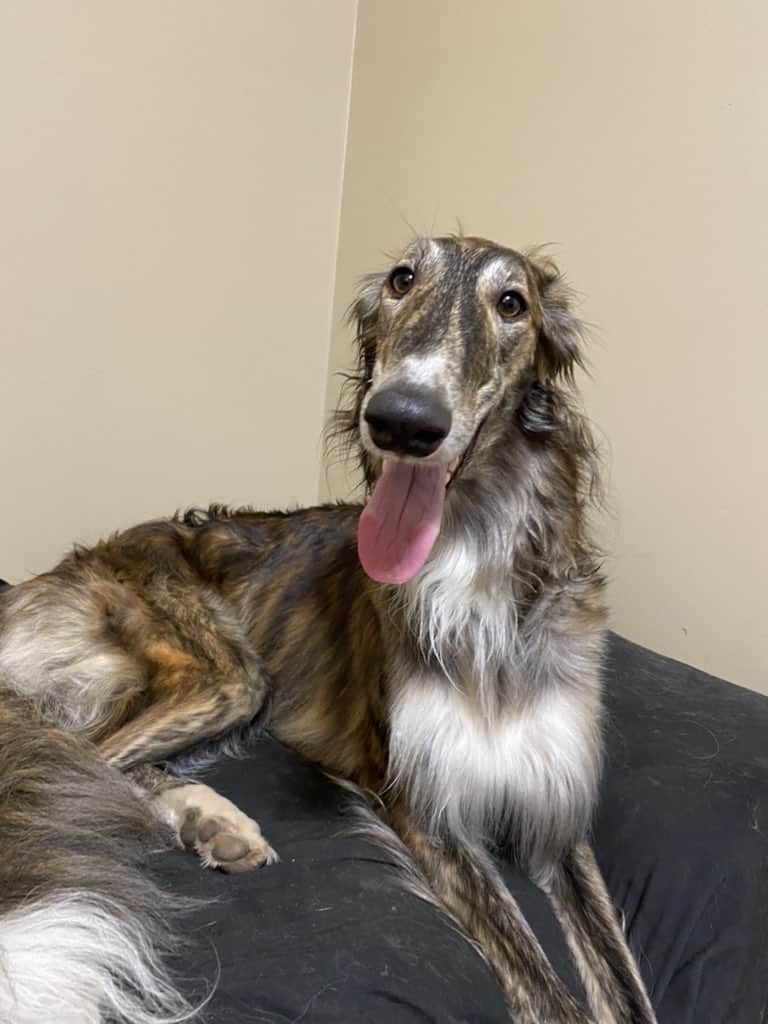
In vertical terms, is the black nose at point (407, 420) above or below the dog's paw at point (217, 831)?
above

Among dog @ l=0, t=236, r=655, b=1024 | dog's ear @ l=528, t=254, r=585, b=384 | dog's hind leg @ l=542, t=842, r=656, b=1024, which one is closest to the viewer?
dog @ l=0, t=236, r=655, b=1024

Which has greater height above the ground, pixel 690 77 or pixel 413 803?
pixel 690 77

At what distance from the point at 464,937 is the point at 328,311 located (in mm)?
2649

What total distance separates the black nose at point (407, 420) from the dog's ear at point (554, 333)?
20.1 inches

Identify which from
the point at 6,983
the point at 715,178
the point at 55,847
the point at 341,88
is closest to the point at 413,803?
the point at 55,847

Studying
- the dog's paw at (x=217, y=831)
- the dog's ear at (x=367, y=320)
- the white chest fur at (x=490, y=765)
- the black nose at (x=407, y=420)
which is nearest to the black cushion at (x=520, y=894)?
the dog's paw at (x=217, y=831)

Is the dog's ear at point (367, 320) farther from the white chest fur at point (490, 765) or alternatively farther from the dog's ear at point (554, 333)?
the white chest fur at point (490, 765)

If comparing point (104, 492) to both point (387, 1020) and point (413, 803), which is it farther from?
point (387, 1020)

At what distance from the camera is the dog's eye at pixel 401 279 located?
1.86 metres

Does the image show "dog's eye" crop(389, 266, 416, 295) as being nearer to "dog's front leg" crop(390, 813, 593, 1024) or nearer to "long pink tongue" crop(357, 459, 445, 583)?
"long pink tongue" crop(357, 459, 445, 583)

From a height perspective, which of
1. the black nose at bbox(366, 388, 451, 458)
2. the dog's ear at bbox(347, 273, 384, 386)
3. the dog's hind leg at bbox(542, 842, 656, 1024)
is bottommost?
the dog's hind leg at bbox(542, 842, 656, 1024)

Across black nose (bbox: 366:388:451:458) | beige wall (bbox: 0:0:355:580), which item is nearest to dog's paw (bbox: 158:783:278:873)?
black nose (bbox: 366:388:451:458)

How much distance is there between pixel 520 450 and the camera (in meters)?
1.92

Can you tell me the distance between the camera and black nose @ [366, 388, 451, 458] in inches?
57.5
